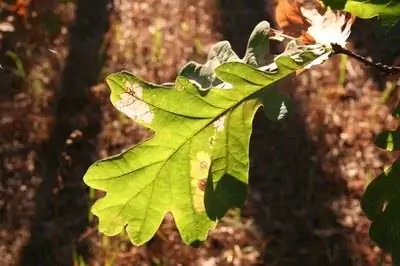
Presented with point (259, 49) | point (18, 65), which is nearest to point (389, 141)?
point (259, 49)

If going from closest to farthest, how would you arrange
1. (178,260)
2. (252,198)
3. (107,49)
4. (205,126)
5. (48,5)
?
(205,126)
(178,260)
(252,198)
(48,5)
(107,49)

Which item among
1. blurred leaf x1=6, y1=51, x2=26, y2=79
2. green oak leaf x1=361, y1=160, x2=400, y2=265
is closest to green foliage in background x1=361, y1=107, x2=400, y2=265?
green oak leaf x1=361, y1=160, x2=400, y2=265

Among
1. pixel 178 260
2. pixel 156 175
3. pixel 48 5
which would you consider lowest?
pixel 178 260

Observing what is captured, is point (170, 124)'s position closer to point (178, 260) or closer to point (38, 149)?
point (178, 260)

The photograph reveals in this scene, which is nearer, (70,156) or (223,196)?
(223,196)

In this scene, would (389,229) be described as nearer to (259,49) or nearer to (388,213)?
(388,213)

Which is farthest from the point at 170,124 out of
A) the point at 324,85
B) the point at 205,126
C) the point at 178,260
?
the point at 324,85
